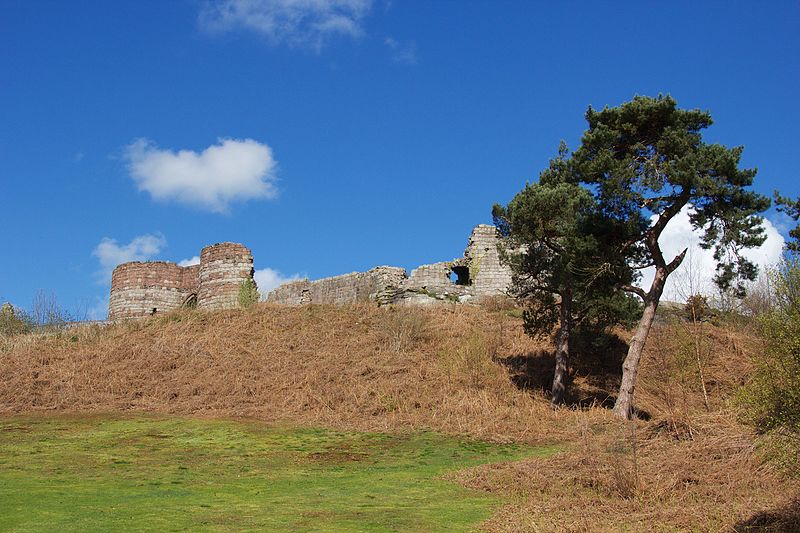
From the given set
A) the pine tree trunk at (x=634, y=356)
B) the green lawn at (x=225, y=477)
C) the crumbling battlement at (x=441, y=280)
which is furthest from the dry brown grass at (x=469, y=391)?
the crumbling battlement at (x=441, y=280)

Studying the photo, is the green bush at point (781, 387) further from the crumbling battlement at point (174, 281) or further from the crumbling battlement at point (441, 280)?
the crumbling battlement at point (174, 281)

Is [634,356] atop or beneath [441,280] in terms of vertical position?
beneath

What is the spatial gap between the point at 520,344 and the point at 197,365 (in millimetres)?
9454

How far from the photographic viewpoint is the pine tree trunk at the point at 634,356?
16.4m

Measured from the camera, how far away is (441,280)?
28172 millimetres

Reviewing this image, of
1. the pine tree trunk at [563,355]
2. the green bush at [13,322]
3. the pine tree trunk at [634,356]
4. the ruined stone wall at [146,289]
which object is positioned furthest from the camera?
the ruined stone wall at [146,289]

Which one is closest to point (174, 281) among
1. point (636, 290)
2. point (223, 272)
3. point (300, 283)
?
point (223, 272)

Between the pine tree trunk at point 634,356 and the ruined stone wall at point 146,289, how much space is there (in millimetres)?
22828

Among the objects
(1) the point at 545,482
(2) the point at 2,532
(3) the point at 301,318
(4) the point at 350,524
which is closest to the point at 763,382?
(1) the point at 545,482

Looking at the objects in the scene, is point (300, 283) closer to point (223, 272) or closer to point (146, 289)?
point (223, 272)

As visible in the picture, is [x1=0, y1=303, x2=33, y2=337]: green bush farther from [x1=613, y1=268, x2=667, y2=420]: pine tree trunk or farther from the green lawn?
[x1=613, y1=268, x2=667, y2=420]: pine tree trunk

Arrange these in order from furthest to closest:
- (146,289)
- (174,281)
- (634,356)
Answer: (174,281) → (146,289) → (634,356)

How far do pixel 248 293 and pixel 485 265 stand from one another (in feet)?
30.4

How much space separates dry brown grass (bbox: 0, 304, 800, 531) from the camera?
934 cm
